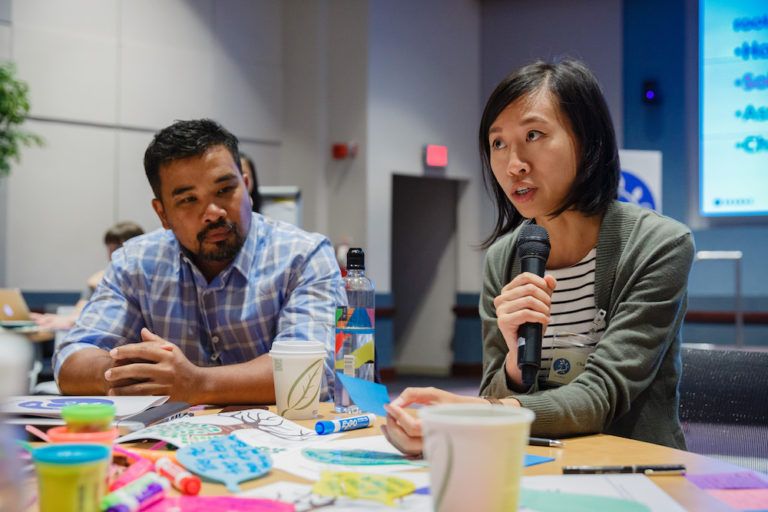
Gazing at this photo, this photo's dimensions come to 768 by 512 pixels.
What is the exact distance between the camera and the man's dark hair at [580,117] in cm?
156

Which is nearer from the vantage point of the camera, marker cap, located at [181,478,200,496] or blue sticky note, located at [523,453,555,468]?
marker cap, located at [181,478,200,496]

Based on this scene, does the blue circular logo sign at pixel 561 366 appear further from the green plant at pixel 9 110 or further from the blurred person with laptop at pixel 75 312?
the green plant at pixel 9 110

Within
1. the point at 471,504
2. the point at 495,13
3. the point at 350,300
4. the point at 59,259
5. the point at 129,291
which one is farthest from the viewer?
the point at 495,13

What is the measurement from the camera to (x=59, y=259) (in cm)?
620

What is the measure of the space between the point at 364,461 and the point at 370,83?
6453 millimetres

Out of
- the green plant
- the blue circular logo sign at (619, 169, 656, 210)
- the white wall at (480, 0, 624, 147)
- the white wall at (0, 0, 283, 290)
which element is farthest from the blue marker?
the white wall at (480, 0, 624, 147)

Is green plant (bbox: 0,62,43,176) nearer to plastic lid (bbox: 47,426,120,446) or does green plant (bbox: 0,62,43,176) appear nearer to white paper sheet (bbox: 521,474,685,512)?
plastic lid (bbox: 47,426,120,446)

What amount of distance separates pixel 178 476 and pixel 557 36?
7493 mm

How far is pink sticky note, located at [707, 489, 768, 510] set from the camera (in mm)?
903

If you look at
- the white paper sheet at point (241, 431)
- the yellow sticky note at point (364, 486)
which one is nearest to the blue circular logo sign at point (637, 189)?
the white paper sheet at point (241, 431)

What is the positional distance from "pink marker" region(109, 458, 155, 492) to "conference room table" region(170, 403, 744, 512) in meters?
0.08

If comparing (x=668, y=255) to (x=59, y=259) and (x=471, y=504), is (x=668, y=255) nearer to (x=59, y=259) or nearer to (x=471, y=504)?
(x=471, y=504)

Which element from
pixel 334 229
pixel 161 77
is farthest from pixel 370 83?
pixel 161 77

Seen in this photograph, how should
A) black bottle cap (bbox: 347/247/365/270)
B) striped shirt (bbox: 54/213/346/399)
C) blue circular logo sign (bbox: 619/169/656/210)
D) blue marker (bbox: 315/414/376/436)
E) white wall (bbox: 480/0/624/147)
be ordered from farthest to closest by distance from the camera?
white wall (bbox: 480/0/624/147), blue circular logo sign (bbox: 619/169/656/210), striped shirt (bbox: 54/213/346/399), black bottle cap (bbox: 347/247/365/270), blue marker (bbox: 315/414/376/436)
